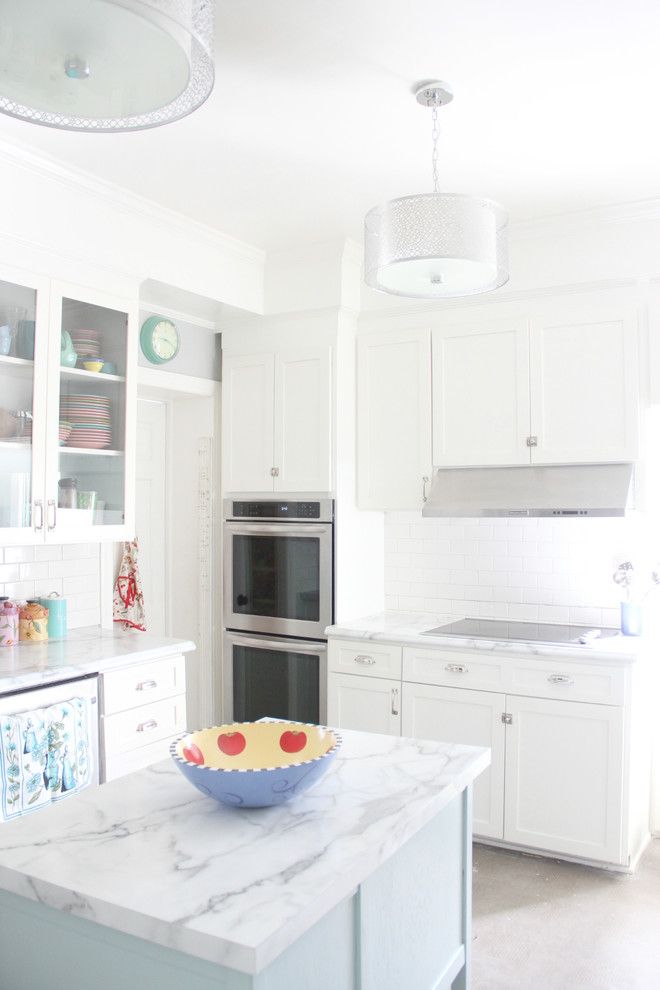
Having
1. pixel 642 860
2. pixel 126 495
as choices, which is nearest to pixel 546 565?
pixel 642 860

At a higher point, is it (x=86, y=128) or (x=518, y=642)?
(x=86, y=128)

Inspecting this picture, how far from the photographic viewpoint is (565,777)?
3.41 metres

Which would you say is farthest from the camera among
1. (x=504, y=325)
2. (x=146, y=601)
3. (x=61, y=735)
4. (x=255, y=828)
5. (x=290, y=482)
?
(x=146, y=601)

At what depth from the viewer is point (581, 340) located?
3.67 meters

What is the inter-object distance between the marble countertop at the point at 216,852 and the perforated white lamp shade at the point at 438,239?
134 cm

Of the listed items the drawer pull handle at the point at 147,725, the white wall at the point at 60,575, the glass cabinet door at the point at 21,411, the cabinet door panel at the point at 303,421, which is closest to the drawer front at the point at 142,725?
the drawer pull handle at the point at 147,725

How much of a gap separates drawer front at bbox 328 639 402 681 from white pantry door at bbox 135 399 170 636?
1.09 metres

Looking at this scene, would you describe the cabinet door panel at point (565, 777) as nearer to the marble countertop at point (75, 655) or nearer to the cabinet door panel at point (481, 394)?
the cabinet door panel at point (481, 394)

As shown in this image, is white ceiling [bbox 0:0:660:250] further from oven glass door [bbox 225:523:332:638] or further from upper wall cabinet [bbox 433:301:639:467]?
oven glass door [bbox 225:523:332:638]

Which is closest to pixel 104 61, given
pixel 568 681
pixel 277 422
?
pixel 277 422

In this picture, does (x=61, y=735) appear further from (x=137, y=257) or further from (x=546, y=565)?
(x=546, y=565)

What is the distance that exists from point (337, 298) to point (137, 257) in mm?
989

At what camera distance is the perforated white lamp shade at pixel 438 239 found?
2279mm

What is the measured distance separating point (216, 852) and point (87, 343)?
243 cm
